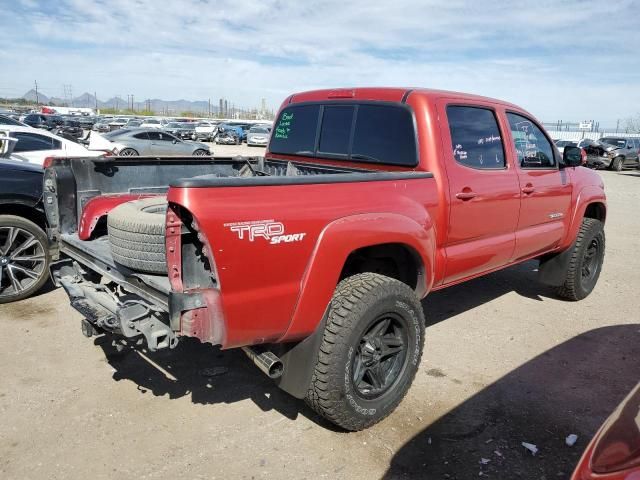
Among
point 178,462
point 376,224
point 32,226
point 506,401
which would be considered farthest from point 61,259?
point 506,401

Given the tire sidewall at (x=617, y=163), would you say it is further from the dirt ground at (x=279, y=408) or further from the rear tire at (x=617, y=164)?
the dirt ground at (x=279, y=408)

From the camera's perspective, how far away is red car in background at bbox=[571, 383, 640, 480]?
58.6 inches

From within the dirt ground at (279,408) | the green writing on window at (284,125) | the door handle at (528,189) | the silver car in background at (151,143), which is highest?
the green writing on window at (284,125)

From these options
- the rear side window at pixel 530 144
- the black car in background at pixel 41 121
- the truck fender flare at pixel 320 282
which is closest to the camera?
the truck fender flare at pixel 320 282

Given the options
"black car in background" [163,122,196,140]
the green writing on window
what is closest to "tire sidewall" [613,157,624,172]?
the green writing on window

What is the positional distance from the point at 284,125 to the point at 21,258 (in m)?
2.70

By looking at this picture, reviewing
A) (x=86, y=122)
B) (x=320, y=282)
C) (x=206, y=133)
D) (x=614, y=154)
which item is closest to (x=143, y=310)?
(x=320, y=282)

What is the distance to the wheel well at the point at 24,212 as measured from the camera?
4832 millimetres

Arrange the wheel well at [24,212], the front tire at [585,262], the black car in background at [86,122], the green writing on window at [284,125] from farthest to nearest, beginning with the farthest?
the black car in background at [86,122] < the front tire at [585,262] < the wheel well at [24,212] < the green writing on window at [284,125]

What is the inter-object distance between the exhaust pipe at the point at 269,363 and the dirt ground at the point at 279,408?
523mm

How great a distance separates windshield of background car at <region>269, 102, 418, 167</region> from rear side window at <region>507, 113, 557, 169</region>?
4.06 feet

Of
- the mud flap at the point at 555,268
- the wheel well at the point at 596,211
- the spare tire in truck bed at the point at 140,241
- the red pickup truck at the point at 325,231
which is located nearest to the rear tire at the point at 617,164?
the wheel well at the point at 596,211

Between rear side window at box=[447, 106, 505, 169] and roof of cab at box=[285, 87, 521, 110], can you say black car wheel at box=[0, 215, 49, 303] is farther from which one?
rear side window at box=[447, 106, 505, 169]

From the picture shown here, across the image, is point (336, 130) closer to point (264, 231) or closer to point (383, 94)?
point (383, 94)
